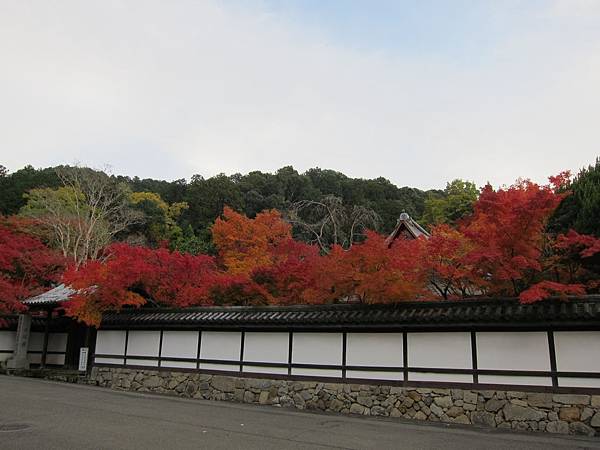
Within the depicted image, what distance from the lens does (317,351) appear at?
47.8 feet

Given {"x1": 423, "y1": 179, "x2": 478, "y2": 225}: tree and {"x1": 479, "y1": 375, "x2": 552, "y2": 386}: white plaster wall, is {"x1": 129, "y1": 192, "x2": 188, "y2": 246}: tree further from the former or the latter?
{"x1": 479, "y1": 375, "x2": 552, "y2": 386}: white plaster wall

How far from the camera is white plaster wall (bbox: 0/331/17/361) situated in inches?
955

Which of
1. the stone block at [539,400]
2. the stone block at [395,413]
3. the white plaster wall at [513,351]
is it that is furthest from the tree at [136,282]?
the stone block at [539,400]

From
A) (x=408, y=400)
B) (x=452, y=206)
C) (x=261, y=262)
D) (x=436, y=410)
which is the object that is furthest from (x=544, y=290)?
(x=452, y=206)

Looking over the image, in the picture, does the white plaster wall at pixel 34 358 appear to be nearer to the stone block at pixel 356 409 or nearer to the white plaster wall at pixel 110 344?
the white plaster wall at pixel 110 344

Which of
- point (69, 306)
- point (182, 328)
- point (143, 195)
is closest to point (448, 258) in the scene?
point (182, 328)

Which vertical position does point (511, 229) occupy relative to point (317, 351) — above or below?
above

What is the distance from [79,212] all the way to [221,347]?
28.2m

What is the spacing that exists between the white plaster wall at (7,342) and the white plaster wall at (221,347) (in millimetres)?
13611

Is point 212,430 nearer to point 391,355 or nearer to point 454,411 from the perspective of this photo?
point 391,355

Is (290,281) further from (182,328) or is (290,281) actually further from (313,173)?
(313,173)

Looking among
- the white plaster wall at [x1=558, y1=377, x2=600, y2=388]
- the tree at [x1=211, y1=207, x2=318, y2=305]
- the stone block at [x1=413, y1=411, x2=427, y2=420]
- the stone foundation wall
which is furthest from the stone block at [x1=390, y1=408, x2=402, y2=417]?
the tree at [x1=211, y1=207, x2=318, y2=305]

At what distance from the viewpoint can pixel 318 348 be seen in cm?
1457

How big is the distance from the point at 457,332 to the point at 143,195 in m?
50.9
